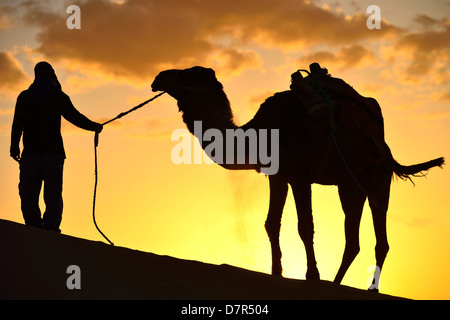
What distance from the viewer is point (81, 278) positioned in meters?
9.44

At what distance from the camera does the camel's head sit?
1218cm

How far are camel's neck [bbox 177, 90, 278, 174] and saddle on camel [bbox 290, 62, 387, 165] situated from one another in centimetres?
101

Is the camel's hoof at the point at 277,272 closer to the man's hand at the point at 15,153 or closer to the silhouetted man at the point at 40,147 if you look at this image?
the silhouetted man at the point at 40,147

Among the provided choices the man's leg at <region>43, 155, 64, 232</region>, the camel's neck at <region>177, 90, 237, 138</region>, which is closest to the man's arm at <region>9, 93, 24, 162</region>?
the man's leg at <region>43, 155, 64, 232</region>

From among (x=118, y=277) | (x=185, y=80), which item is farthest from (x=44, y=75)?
(x=118, y=277)

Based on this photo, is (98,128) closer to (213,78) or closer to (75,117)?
(75,117)

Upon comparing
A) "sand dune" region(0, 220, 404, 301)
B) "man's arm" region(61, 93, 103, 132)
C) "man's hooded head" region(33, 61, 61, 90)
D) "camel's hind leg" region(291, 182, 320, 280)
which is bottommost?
"sand dune" region(0, 220, 404, 301)

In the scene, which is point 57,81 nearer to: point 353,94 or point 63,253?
point 63,253

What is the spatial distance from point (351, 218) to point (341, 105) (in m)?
1.95

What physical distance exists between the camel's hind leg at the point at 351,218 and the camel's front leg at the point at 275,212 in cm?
147

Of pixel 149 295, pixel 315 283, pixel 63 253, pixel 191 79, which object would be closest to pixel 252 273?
pixel 315 283

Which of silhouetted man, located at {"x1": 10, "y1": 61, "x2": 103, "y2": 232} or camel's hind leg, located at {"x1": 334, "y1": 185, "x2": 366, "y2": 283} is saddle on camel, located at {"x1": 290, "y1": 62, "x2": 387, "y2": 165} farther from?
silhouetted man, located at {"x1": 10, "y1": 61, "x2": 103, "y2": 232}

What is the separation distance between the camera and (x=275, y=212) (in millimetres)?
11836
